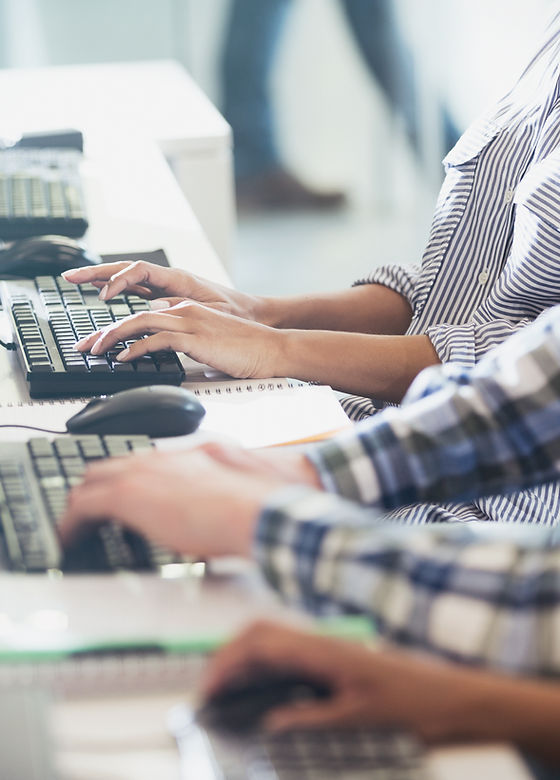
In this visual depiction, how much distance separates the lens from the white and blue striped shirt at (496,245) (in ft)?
3.84

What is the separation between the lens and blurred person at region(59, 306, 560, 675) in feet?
1.98

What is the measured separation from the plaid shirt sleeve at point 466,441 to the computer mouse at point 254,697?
22 cm

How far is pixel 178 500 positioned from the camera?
69 cm

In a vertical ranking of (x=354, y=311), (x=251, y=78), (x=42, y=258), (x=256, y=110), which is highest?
(x=42, y=258)

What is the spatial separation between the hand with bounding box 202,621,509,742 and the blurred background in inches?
106

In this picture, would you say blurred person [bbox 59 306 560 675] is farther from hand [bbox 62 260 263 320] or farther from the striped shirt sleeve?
the striped shirt sleeve

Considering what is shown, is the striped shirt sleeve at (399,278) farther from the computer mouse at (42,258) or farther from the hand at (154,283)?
the computer mouse at (42,258)

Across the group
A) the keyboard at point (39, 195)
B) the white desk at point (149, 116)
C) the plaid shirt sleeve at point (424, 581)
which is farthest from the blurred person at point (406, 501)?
the white desk at point (149, 116)

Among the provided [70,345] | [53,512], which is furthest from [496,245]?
[53,512]

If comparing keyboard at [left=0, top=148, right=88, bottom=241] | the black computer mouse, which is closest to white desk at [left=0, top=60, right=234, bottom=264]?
keyboard at [left=0, top=148, right=88, bottom=241]

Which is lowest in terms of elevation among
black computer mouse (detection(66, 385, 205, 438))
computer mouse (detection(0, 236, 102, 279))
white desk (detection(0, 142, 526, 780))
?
computer mouse (detection(0, 236, 102, 279))

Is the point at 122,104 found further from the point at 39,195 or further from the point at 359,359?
the point at 359,359

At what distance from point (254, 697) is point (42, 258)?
0.86m

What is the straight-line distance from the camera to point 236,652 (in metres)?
0.56
